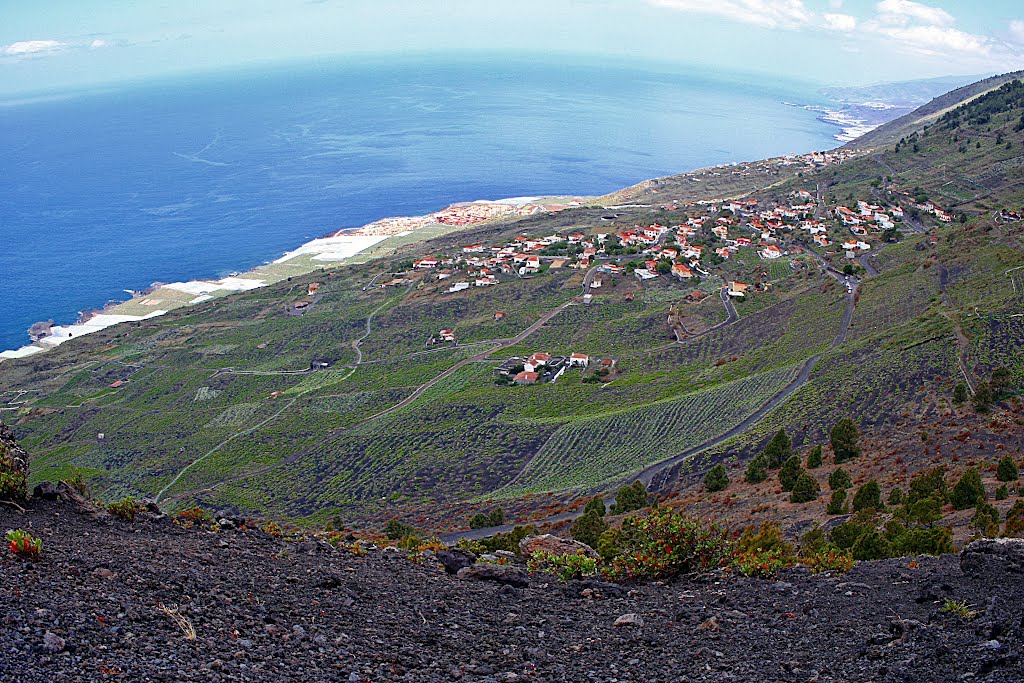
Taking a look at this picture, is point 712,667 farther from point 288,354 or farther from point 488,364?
point 288,354

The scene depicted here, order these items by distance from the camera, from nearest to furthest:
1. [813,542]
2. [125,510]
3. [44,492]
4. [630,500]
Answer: [44,492] < [125,510] < [813,542] < [630,500]

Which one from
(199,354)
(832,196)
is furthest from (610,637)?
(832,196)

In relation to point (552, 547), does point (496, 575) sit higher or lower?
higher

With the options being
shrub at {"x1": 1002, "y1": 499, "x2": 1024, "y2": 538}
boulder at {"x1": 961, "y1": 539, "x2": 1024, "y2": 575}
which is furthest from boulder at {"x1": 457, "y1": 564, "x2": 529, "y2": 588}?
shrub at {"x1": 1002, "y1": 499, "x2": 1024, "y2": 538}

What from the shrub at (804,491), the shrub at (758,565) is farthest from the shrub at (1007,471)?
the shrub at (758,565)

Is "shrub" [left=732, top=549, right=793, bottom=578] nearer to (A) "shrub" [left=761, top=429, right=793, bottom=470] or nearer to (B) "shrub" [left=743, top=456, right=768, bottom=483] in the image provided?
(B) "shrub" [left=743, top=456, right=768, bottom=483]

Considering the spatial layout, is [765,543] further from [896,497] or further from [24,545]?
[24,545]

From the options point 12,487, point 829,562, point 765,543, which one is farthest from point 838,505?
point 12,487
